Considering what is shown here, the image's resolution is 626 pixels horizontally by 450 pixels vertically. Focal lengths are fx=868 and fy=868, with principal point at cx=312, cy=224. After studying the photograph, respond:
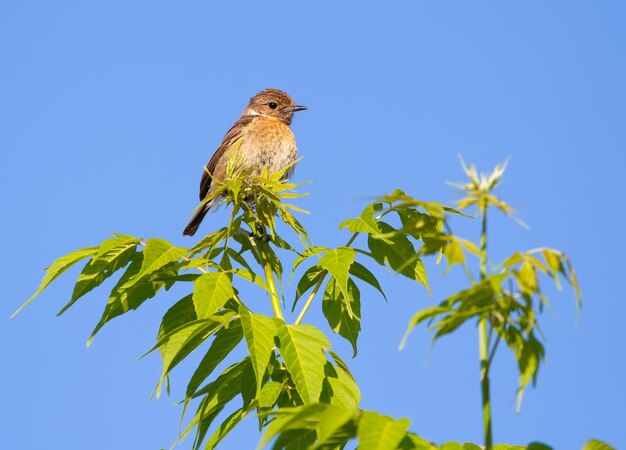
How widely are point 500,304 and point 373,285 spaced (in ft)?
6.23

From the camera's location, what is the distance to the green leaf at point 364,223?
11.0ft

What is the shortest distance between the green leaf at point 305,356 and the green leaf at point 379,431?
0.68m

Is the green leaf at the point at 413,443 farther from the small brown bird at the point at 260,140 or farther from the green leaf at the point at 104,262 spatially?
the small brown bird at the point at 260,140

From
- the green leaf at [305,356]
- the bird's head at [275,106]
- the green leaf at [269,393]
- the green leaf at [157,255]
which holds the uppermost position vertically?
the bird's head at [275,106]

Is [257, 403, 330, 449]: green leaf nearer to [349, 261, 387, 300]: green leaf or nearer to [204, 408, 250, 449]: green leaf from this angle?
[204, 408, 250, 449]: green leaf

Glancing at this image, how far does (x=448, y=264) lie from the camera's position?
5.30ft

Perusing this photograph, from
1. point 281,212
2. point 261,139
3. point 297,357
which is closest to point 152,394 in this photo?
point 297,357

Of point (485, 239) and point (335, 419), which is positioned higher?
point (485, 239)

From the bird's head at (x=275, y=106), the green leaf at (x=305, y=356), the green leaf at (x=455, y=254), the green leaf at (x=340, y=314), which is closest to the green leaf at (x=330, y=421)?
the green leaf at (x=455, y=254)

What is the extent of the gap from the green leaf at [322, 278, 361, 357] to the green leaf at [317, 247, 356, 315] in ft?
0.70

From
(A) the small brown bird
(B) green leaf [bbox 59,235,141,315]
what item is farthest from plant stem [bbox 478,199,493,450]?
(A) the small brown bird

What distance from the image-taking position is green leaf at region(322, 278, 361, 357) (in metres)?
3.45

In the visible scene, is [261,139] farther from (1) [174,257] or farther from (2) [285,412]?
(2) [285,412]

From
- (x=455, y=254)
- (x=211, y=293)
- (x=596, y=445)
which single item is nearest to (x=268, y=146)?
(x=211, y=293)
